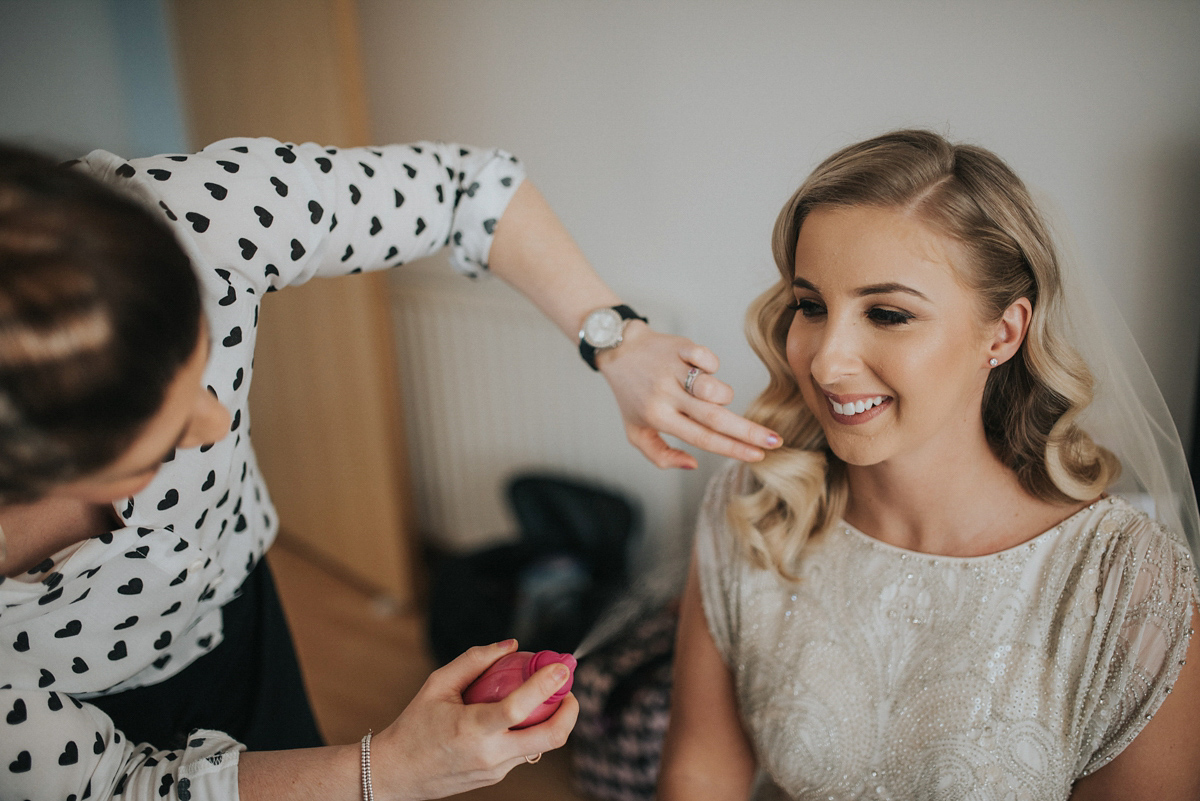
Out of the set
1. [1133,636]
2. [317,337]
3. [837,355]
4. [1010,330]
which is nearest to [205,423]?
[837,355]

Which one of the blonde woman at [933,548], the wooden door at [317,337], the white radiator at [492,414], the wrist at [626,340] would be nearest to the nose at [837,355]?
the blonde woman at [933,548]

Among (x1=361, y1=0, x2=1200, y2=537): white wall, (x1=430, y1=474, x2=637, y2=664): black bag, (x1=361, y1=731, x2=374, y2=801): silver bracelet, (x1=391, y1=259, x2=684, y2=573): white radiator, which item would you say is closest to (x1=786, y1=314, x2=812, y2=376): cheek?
(x1=361, y1=0, x2=1200, y2=537): white wall

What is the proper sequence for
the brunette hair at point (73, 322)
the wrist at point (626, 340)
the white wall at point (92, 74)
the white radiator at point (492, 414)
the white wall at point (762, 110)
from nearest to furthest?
the brunette hair at point (73, 322)
the wrist at point (626, 340)
the white wall at point (762, 110)
the white radiator at point (492, 414)
the white wall at point (92, 74)

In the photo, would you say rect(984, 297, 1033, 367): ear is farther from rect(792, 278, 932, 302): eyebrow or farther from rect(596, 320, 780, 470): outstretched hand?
rect(596, 320, 780, 470): outstretched hand

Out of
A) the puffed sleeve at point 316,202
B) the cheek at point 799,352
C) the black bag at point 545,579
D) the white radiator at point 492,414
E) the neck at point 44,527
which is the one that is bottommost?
the black bag at point 545,579

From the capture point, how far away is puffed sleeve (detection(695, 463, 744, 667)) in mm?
1220

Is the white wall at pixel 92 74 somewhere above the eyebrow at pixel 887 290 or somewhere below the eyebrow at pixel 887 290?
above

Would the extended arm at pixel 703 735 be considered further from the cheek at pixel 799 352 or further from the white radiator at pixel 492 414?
the white radiator at pixel 492 414

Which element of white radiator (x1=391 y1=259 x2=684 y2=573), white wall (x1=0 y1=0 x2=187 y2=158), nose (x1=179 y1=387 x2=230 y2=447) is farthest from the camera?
white wall (x1=0 y1=0 x2=187 y2=158)

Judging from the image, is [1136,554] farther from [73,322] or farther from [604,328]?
[73,322]

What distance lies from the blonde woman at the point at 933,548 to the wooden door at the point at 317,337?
1.57 metres

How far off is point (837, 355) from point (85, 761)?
90cm

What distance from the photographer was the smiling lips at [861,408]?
1.01 m

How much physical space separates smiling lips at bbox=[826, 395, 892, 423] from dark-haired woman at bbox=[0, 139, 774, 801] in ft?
0.52
